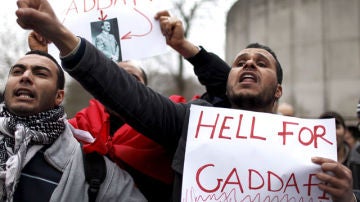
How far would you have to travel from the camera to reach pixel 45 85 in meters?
2.13

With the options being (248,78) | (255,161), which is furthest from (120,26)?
(255,161)

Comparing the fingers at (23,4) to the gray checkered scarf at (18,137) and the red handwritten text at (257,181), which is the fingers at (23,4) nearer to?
the gray checkered scarf at (18,137)

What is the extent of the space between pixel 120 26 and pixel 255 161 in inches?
38.1

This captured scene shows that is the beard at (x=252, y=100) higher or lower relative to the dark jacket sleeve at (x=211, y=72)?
lower

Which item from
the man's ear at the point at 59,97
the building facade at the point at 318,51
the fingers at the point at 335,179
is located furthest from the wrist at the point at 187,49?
the building facade at the point at 318,51

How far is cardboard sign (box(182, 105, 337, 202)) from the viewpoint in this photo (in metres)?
1.83

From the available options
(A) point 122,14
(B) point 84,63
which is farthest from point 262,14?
(B) point 84,63

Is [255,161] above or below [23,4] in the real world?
below

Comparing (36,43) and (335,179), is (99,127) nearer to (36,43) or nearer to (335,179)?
(36,43)

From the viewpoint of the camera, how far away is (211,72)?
257 centimetres

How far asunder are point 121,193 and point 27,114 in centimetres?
54

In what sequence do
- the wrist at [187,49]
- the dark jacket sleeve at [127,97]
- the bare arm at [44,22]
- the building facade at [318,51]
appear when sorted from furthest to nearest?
the building facade at [318,51], the wrist at [187,49], the dark jacket sleeve at [127,97], the bare arm at [44,22]

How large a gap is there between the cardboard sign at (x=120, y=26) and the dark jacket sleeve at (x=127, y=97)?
0.38 meters

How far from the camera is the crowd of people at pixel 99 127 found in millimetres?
1769
